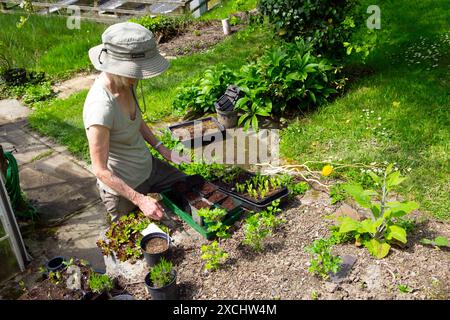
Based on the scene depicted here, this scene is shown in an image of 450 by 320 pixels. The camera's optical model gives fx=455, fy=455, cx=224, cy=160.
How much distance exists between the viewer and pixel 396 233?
3184mm

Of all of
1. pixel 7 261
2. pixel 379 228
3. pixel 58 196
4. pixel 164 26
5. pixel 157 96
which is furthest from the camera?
pixel 164 26

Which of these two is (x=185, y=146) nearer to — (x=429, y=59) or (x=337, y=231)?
(x=337, y=231)

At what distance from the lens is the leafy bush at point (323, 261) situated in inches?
120

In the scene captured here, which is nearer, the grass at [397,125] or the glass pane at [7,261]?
the glass pane at [7,261]

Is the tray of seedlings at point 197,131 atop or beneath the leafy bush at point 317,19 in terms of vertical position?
beneath

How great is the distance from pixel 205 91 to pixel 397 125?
A: 243 cm

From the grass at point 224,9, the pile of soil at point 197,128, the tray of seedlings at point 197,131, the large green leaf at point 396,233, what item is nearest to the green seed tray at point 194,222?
the large green leaf at point 396,233

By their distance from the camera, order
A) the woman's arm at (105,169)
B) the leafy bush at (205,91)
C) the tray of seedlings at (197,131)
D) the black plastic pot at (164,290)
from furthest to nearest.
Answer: the leafy bush at (205,91)
the tray of seedlings at (197,131)
the woman's arm at (105,169)
the black plastic pot at (164,290)

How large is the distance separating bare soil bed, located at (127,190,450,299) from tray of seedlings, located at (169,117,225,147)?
6.85 ft

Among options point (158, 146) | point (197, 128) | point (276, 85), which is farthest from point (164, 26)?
point (158, 146)

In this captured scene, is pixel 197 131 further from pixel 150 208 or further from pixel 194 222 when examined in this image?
pixel 150 208

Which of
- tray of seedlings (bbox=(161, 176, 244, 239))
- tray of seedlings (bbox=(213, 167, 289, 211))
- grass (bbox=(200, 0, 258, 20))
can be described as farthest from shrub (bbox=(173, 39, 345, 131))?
grass (bbox=(200, 0, 258, 20))

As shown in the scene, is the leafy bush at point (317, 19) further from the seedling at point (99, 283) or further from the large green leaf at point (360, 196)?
the seedling at point (99, 283)

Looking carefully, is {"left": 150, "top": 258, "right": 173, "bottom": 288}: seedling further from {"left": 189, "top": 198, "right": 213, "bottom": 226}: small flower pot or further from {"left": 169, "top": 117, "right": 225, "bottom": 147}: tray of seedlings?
{"left": 169, "top": 117, "right": 225, "bottom": 147}: tray of seedlings
